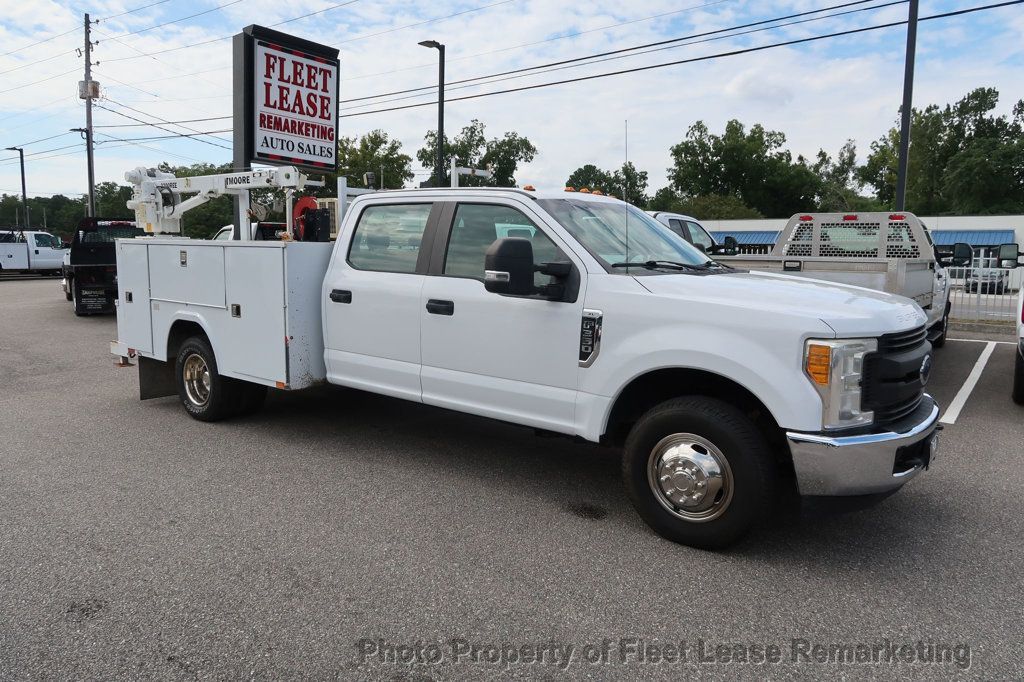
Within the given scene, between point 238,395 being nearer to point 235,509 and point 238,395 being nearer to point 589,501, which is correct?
point 235,509

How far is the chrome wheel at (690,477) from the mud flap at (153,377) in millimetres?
5239

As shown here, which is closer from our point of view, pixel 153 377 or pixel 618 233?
pixel 618 233

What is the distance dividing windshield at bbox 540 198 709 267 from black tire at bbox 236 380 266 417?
344cm

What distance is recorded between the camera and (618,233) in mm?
4938

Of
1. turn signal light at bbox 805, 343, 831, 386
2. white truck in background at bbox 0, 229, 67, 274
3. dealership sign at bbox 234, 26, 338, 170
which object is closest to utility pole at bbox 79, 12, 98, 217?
white truck in background at bbox 0, 229, 67, 274

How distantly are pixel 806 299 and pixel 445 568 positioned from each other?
229cm

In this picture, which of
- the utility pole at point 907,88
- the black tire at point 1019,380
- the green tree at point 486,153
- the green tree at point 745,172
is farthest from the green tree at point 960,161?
the black tire at point 1019,380

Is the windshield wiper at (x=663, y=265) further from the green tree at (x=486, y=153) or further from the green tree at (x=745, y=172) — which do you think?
the green tree at (x=745, y=172)

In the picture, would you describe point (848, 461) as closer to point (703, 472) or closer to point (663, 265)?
point (703, 472)

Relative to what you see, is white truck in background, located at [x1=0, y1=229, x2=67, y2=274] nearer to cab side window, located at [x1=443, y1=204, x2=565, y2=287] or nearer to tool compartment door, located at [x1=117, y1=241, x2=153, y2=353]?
tool compartment door, located at [x1=117, y1=241, x2=153, y2=353]

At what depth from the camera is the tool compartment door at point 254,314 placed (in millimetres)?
5871

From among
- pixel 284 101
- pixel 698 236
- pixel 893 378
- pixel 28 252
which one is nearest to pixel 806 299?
pixel 893 378

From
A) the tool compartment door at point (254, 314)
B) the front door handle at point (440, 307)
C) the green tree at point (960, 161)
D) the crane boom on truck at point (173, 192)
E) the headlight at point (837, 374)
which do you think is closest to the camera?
the headlight at point (837, 374)

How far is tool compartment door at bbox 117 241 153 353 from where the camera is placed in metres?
7.22
